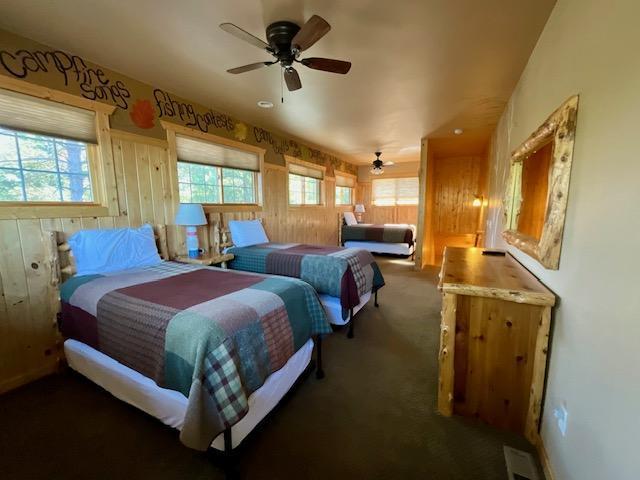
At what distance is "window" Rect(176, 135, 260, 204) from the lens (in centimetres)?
320

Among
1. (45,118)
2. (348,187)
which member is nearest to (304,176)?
(348,187)

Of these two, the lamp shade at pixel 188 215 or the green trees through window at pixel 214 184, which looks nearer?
the lamp shade at pixel 188 215

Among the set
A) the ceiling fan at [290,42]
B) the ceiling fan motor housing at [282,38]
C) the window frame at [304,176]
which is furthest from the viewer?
the window frame at [304,176]

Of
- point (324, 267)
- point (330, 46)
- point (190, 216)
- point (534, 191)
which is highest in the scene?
point (330, 46)

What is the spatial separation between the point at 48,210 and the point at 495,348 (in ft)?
10.7

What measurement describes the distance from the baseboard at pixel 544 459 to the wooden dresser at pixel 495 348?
0.03m

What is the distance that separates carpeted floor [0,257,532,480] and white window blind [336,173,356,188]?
18.3ft

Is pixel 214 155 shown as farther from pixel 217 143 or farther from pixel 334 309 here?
pixel 334 309

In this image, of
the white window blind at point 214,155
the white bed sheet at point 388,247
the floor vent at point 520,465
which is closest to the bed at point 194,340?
the floor vent at point 520,465

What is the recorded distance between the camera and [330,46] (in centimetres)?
205

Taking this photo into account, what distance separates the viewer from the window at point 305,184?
5207 millimetres

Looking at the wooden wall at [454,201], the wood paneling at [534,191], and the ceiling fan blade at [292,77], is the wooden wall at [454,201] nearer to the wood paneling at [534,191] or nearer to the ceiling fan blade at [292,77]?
the wood paneling at [534,191]

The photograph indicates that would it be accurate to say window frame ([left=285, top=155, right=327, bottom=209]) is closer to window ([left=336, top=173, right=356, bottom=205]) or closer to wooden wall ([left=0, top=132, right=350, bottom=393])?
window ([left=336, top=173, right=356, bottom=205])

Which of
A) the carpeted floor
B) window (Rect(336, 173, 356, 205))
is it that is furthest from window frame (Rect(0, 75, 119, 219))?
window (Rect(336, 173, 356, 205))
